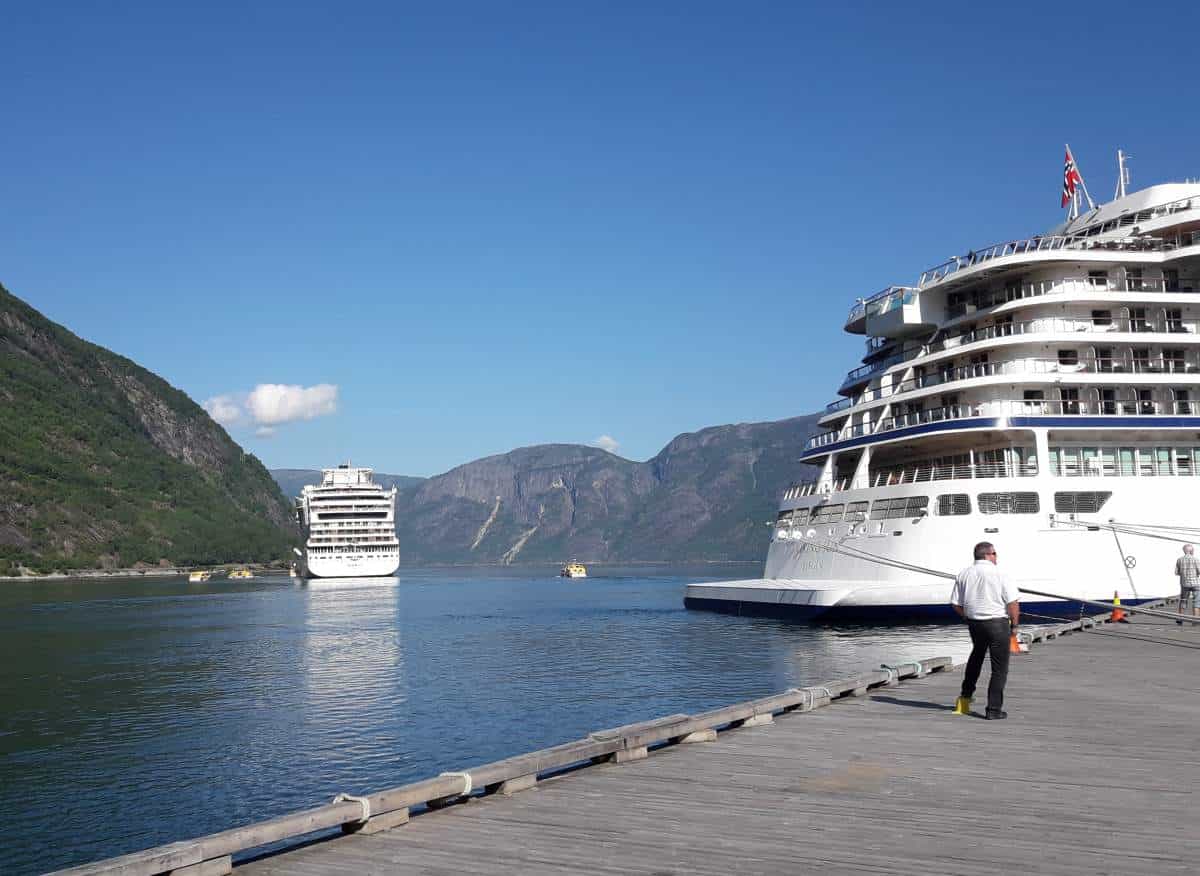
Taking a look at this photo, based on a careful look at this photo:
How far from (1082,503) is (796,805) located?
109 feet

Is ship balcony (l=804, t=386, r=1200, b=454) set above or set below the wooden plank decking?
above

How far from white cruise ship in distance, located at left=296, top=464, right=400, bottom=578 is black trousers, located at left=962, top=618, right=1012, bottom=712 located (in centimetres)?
15711

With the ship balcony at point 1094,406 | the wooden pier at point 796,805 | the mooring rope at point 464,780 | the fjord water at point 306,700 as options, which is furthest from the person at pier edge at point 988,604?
the ship balcony at point 1094,406

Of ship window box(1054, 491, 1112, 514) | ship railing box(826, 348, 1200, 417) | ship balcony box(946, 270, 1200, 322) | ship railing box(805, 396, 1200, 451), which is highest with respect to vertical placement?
ship balcony box(946, 270, 1200, 322)

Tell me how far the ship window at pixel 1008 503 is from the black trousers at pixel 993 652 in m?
25.4

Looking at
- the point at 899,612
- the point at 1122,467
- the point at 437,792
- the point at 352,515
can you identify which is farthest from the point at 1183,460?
the point at 352,515

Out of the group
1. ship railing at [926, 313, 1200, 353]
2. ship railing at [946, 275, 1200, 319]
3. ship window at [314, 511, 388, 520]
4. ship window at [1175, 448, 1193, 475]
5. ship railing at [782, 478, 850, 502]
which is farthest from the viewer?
ship window at [314, 511, 388, 520]

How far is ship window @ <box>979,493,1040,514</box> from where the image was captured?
39.4 metres

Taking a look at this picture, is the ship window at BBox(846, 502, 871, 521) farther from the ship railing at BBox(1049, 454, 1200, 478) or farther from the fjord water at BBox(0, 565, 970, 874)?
the ship railing at BBox(1049, 454, 1200, 478)

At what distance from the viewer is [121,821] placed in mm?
16781

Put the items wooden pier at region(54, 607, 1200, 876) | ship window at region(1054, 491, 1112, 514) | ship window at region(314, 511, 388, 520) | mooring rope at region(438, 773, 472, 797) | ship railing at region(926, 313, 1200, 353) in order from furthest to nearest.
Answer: ship window at region(314, 511, 388, 520) → ship railing at region(926, 313, 1200, 353) → ship window at region(1054, 491, 1112, 514) → mooring rope at region(438, 773, 472, 797) → wooden pier at region(54, 607, 1200, 876)

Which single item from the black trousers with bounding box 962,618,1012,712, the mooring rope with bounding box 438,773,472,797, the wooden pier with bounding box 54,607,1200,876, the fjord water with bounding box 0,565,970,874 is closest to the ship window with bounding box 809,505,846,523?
the fjord water with bounding box 0,565,970,874

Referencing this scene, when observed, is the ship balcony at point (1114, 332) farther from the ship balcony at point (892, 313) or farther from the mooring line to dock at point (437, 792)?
the mooring line to dock at point (437, 792)

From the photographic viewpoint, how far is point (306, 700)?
1176 inches
